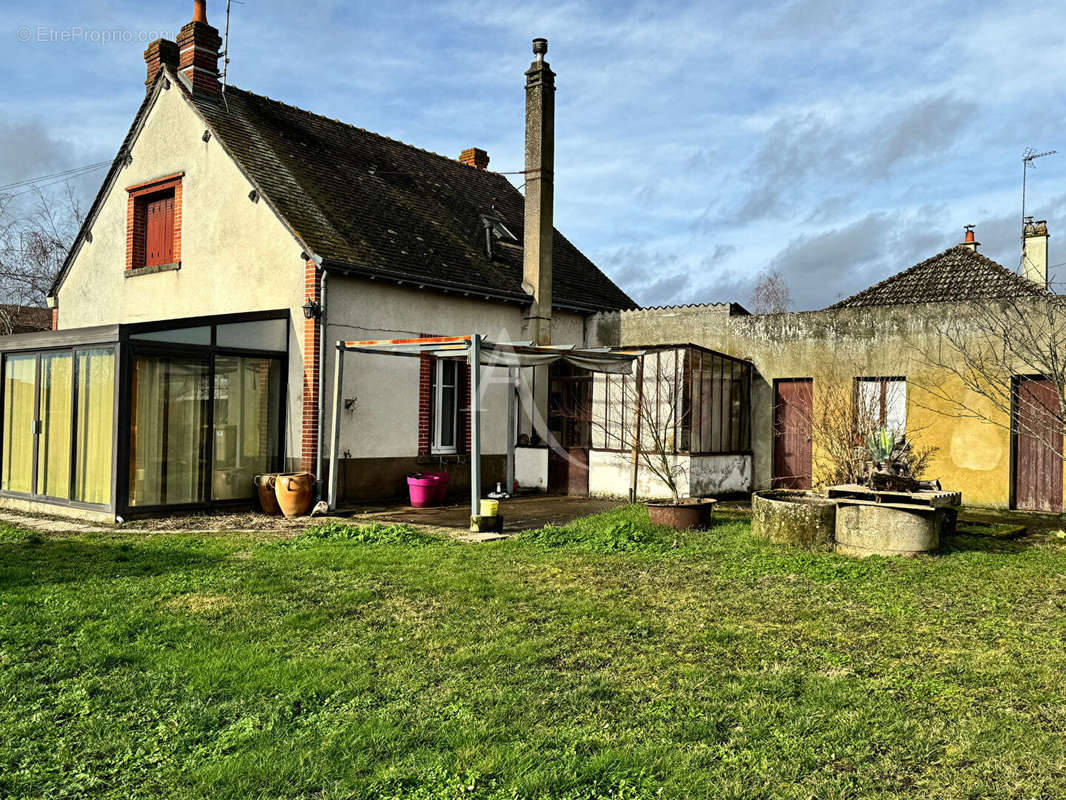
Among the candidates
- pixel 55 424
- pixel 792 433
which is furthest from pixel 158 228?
pixel 792 433

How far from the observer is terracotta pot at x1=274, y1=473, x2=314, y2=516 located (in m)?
11.4

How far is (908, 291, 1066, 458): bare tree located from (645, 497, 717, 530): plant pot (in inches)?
185

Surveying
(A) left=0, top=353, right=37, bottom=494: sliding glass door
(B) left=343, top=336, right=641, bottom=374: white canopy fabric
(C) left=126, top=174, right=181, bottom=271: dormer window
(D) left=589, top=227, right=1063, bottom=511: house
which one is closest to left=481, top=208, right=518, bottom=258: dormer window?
(D) left=589, top=227, right=1063, bottom=511: house

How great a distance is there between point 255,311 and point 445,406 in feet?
11.5

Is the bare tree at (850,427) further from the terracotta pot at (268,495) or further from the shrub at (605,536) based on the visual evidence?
the terracotta pot at (268,495)

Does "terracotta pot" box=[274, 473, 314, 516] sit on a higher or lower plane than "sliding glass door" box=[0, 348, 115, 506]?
lower

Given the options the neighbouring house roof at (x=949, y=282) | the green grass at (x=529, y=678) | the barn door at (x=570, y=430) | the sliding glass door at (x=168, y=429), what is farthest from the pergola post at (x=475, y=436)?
the neighbouring house roof at (x=949, y=282)

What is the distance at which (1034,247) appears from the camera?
2183 cm

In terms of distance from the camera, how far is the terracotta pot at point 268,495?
38.4 feet

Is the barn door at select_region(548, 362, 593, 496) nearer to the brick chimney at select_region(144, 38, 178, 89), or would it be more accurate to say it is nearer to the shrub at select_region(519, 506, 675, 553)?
the shrub at select_region(519, 506, 675, 553)

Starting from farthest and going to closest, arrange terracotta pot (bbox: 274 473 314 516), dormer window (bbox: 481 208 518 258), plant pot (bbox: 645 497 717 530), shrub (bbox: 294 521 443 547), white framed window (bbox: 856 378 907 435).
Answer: dormer window (bbox: 481 208 518 258) < white framed window (bbox: 856 378 907 435) < terracotta pot (bbox: 274 473 314 516) < plant pot (bbox: 645 497 717 530) < shrub (bbox: 294 521 443 547)

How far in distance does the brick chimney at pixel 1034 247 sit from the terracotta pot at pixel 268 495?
1974 centimetres

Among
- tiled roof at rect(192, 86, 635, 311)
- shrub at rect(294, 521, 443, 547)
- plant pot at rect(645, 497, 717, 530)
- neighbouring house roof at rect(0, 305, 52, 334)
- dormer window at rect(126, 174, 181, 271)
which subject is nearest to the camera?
shrub at rect(294, 521, 443, 547)

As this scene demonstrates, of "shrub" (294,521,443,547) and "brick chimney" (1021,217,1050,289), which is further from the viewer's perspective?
"brick chimney" (1021,217,1050,289)
